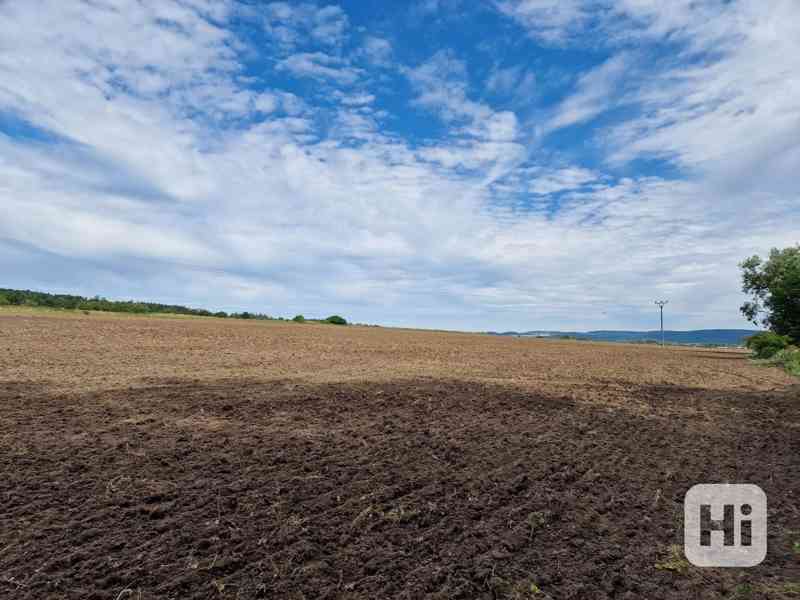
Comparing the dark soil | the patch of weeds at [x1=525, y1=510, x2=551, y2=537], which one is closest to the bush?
the dark soil

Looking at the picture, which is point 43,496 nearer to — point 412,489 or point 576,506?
point 412,489

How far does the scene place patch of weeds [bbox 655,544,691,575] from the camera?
400 cm

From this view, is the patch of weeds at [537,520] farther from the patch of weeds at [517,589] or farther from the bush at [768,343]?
the bush at [768,343]

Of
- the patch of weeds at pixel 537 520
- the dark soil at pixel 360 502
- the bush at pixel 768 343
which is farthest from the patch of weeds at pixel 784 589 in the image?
the bush at pixel 768 343

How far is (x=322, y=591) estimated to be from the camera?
137 inches

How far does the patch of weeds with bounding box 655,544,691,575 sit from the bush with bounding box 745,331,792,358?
39623 millimetres

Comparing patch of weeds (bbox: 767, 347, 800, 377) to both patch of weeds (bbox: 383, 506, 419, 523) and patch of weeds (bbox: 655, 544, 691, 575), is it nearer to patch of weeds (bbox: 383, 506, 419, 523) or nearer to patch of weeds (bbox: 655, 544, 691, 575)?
patch of weeds (bbox: 655, 544, 691, 575)

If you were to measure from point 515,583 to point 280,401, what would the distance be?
8.08 metres

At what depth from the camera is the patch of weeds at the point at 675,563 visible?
4000mm

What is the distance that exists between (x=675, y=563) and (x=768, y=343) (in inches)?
1678

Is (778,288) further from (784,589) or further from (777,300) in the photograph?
(784,589)

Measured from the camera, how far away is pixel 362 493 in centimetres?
533

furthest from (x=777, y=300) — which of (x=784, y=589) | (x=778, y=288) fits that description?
(x=784, y=589)

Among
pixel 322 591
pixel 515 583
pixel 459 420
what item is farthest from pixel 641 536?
pixel 459 420
